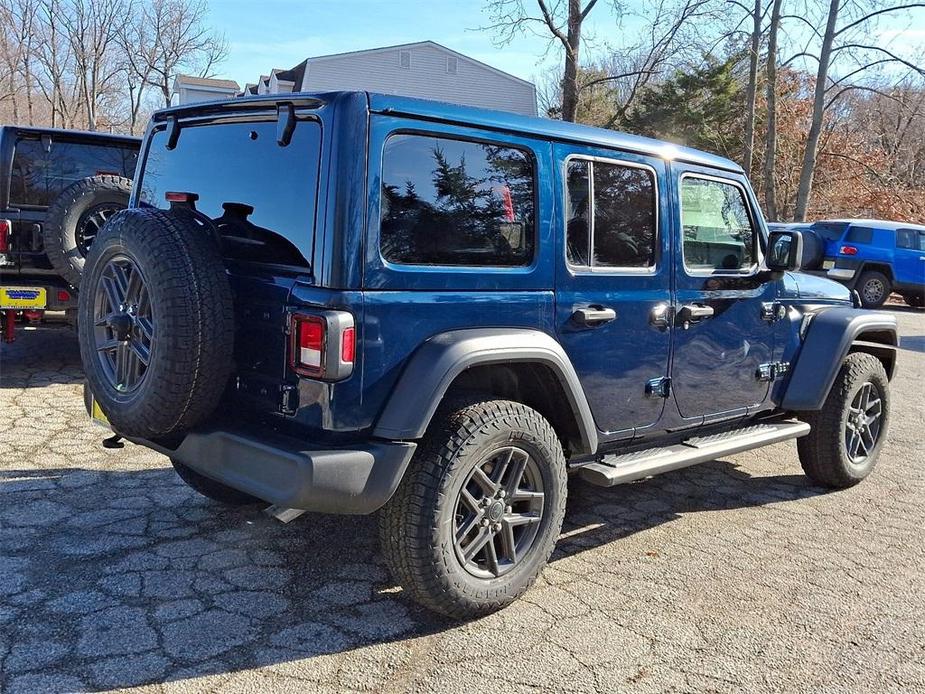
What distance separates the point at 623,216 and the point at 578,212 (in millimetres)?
309

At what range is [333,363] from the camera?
2.60 metres

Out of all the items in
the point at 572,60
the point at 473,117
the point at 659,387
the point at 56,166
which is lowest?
the point at 659,387

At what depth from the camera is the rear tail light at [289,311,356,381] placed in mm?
2588

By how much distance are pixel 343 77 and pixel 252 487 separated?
3446 centimetres

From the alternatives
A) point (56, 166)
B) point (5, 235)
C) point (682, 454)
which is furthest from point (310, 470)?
point (56, 166)

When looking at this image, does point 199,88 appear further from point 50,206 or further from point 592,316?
point 592,316

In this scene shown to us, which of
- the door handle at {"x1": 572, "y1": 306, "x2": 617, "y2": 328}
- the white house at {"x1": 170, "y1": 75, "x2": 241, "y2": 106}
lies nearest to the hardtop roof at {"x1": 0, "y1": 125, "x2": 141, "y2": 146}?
the door handle at {"x1": 572, "y1": 306, "x2": 617, "y2": 328}

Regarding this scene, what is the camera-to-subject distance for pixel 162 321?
270cm

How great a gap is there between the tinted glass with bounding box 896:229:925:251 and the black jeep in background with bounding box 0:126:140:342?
14.6m

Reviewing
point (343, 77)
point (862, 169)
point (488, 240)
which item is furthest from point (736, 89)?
point (488, 240)

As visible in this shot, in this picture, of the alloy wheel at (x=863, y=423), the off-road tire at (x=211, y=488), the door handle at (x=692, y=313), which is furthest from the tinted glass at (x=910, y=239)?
the off-road tire at (x=211, y=488)

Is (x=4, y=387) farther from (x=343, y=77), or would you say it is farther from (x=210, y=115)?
(x=343, y=77)

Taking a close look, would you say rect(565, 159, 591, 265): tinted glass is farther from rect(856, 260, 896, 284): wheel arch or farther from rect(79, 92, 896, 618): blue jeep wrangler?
rect(856, 260, 896, 284): wheel arch

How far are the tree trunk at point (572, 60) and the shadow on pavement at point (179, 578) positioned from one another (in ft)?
35.9
